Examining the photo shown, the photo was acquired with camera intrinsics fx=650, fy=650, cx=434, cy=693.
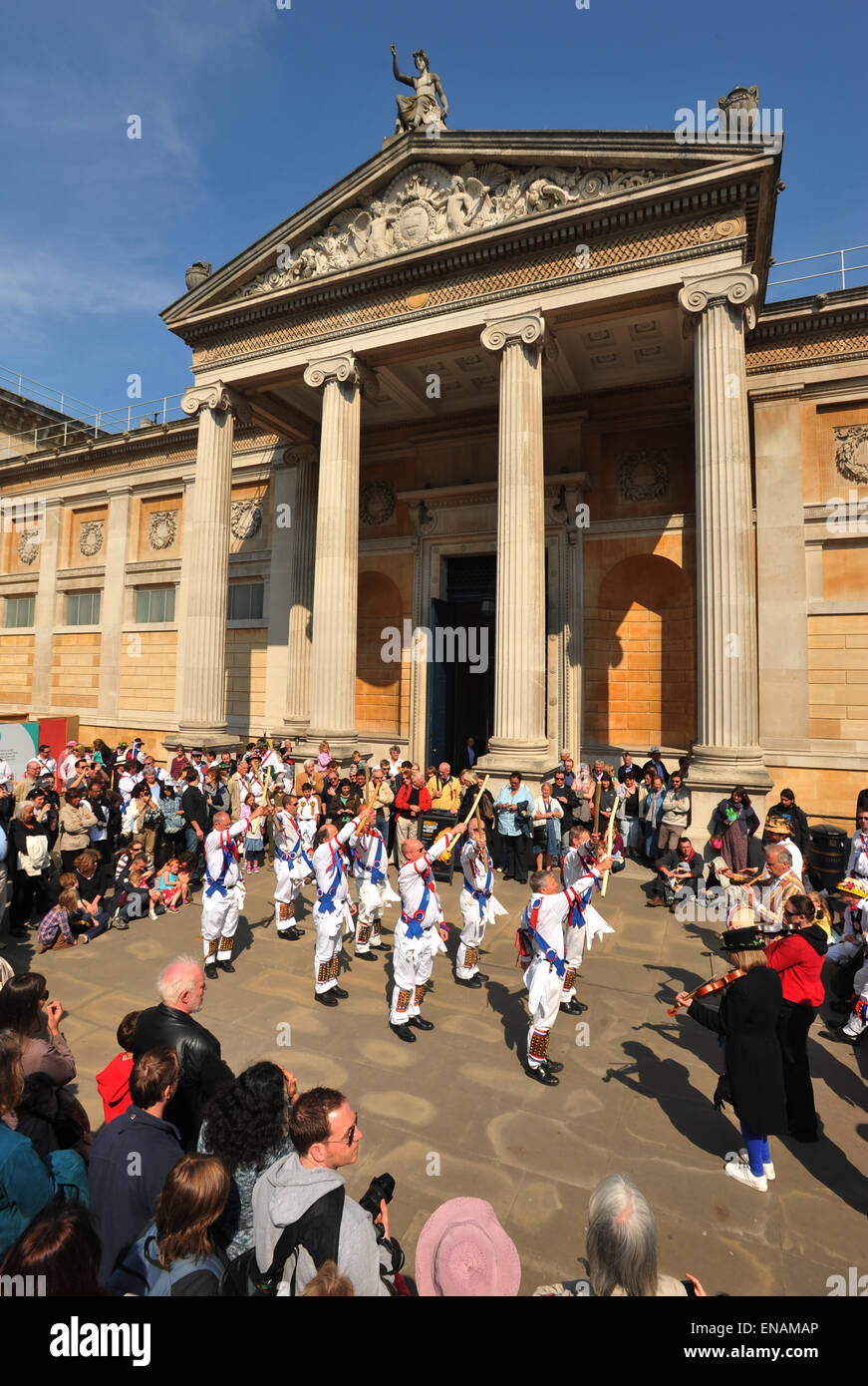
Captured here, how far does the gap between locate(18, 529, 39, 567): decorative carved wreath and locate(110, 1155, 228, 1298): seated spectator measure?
3007 centimetres

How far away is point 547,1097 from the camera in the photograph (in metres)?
5.10

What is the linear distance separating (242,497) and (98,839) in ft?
45.1

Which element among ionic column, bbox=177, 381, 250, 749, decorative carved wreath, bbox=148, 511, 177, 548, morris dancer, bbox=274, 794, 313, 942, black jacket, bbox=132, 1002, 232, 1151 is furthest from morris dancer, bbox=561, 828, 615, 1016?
decorative carved wreath, bbox=148, 511, 177, 548

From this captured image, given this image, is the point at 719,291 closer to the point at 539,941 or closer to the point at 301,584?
the point at 539,941

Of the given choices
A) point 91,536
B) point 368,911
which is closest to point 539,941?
point 368,911

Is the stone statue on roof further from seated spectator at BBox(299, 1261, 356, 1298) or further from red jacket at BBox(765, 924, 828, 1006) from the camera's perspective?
seated spectator at BBox(299, 1261, 356, 1298)

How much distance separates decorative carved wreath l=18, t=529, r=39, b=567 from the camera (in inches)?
1062

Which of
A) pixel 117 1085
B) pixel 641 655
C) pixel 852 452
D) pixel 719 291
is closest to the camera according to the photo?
pixel 117 1085

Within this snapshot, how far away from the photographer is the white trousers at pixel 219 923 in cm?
733

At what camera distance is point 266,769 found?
41.9 feet

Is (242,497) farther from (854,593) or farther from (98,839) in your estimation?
(854,593)

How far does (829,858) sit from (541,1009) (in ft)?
22.0

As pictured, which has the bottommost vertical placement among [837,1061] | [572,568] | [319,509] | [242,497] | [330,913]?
[837,1061]
